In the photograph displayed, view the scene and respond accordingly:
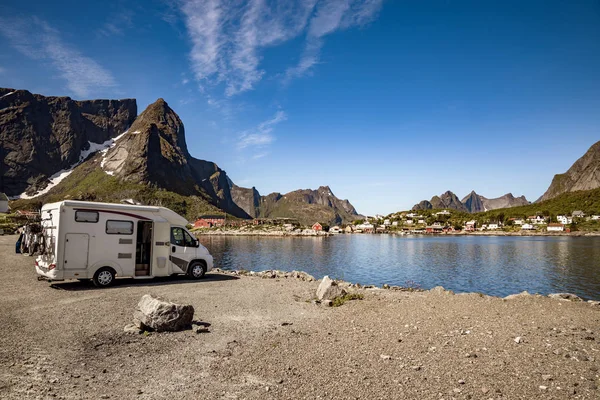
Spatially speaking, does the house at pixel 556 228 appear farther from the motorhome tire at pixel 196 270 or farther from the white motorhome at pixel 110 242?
the white motorhome at pixel 110 242

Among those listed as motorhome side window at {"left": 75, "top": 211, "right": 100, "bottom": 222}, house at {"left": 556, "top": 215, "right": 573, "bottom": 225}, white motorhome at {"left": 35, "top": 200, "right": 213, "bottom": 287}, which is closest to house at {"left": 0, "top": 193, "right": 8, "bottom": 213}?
white motorhome at {"left": 35, "top": 200, "right": 213, "bottom": 287}

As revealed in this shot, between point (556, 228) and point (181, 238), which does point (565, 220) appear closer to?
point (556, 228)

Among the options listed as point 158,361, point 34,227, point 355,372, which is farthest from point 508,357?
point 34,227

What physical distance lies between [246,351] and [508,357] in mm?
6298

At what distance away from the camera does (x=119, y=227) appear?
17531 millimetres

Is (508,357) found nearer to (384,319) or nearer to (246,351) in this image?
(384,319)

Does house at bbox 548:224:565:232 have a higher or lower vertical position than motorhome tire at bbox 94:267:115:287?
higher

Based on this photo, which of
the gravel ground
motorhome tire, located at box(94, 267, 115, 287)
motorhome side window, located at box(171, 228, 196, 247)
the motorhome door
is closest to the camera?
the gravel ground

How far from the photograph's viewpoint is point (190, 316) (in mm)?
10773

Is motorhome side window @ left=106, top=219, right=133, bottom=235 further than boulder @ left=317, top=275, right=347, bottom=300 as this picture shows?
Yes

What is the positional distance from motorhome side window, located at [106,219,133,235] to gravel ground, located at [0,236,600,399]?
3.50 m

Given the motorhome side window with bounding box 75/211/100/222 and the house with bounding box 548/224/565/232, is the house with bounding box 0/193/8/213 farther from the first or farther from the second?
the house with bounding box 548/224/565/232

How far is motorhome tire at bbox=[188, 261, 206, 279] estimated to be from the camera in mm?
20781

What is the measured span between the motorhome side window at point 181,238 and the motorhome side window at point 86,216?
3.85 m
